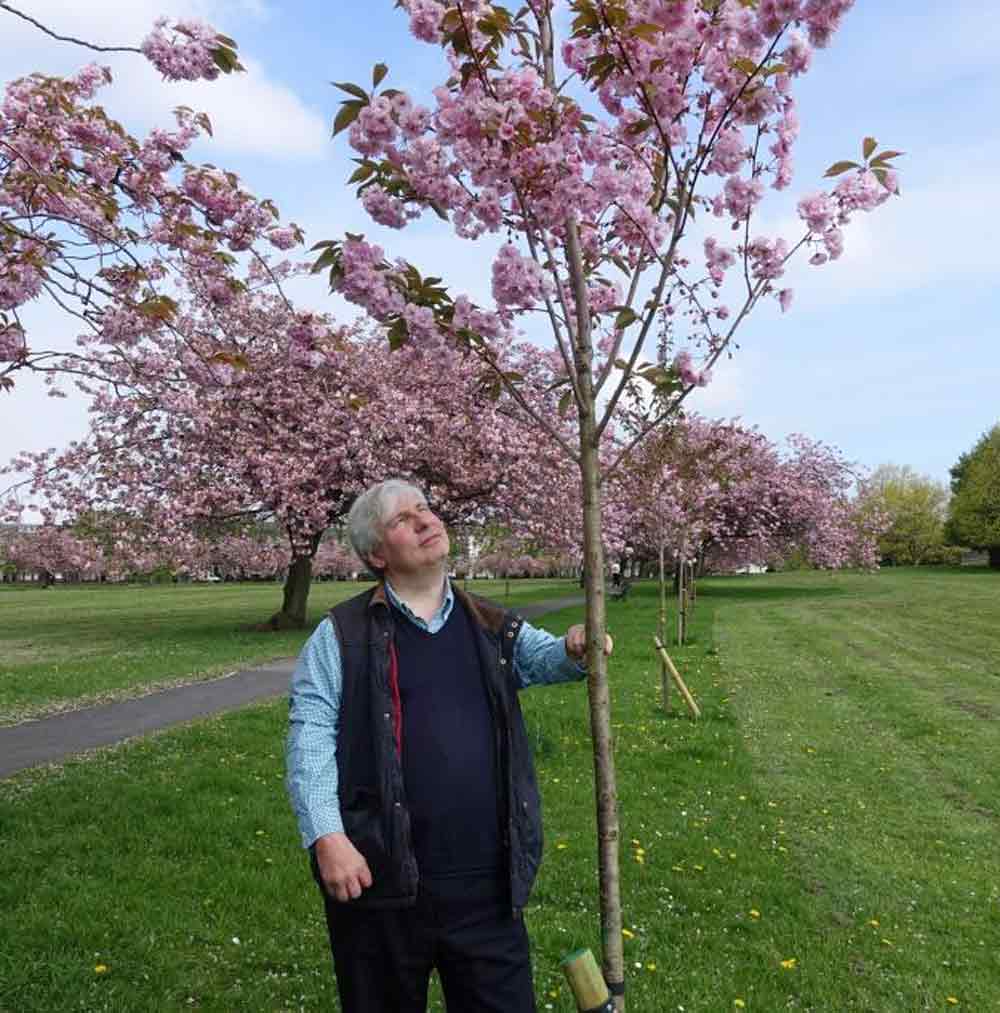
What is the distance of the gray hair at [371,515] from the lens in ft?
8.52

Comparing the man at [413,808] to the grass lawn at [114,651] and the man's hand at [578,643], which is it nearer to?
the man's hand at [578,643]

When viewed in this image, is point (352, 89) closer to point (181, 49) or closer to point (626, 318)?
point (626, 318)

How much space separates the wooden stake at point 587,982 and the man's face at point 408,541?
3.63 ft

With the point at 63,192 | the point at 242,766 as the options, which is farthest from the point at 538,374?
the point at 63,192

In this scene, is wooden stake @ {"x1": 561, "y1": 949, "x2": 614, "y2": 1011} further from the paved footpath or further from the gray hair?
the paved footpath

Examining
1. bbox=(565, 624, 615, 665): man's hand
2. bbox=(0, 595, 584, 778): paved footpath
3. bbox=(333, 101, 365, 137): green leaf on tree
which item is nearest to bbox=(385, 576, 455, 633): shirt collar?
bbox=(565, 624, 615, 665): man's hand

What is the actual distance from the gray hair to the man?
0.19 meters

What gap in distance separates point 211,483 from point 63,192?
14909 mm

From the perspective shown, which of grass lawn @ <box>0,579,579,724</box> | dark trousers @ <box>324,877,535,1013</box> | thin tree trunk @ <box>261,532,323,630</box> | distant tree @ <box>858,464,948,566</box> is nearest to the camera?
dark trousers @ <box>324,877,535,1013</box>

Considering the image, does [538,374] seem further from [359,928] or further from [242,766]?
[359,928]

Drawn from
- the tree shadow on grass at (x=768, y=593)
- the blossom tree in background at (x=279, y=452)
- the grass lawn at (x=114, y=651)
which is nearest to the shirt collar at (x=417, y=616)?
the grass lawn at (x=114, y=651)

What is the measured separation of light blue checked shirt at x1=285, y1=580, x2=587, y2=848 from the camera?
2.27m

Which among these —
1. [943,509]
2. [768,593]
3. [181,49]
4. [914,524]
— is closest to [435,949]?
[181,49]

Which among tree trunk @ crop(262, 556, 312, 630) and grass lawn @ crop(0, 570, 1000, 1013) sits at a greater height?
tree trunk @ crop(262, 556, 312, 630)
